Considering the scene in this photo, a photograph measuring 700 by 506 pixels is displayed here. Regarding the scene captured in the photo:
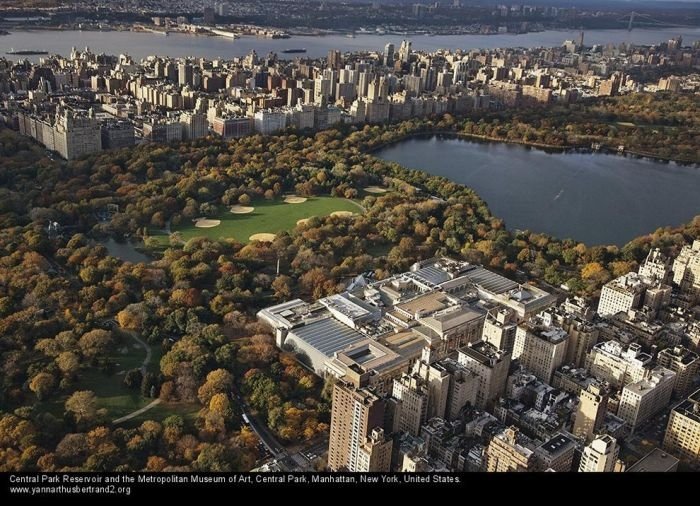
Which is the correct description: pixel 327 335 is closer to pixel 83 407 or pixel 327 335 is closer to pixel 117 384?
pixel 117 384

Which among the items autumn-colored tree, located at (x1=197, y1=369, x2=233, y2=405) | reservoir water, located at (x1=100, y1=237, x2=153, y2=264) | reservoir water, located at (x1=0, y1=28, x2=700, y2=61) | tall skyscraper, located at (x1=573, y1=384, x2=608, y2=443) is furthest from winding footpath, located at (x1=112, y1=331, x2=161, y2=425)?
reservoir water, located at (x1=0, y1=28, x2=700, y2=61)

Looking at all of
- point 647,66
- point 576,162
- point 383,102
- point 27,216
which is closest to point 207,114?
point 383,102

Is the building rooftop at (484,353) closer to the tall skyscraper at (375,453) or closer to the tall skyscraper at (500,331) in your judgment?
the tall skyscraper at (500,331)

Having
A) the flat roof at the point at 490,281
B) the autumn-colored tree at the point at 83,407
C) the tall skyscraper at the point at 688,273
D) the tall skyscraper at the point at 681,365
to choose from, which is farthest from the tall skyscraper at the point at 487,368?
the tall skyscraper at the point at 688,273

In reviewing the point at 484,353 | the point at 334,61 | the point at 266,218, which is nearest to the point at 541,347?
the point at 484,353

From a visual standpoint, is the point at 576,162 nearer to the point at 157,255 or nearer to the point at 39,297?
the point at 157,255

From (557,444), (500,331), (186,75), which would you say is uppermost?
(186,75)
